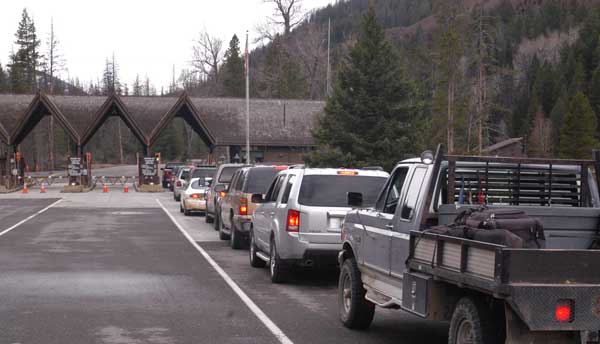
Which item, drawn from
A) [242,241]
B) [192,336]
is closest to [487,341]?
[192,336]

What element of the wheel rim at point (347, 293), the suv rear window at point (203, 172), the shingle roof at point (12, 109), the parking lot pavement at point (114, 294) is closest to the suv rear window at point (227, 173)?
the parking lot pavement at point (114, 294)

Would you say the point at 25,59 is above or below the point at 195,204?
above

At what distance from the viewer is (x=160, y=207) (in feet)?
122

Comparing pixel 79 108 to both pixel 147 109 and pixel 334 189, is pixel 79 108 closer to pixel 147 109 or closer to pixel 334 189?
pixel 147 109

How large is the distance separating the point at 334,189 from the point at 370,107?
25.9 metres

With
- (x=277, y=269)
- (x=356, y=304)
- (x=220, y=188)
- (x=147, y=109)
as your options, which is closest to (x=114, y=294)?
(x=277, y=269)

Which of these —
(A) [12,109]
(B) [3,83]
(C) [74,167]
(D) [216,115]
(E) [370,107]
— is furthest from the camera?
(B) [3,83]

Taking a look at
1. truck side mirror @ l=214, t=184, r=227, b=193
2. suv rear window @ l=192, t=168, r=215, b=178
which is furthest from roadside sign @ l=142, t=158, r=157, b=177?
truck side mirror @ l=214, t=184, r=227, b=193

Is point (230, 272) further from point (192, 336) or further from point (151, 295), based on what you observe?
point (192, 336)

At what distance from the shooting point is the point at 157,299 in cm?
1152

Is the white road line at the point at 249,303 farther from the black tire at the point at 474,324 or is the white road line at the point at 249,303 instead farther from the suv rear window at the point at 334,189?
the black tire at the point at 474,324

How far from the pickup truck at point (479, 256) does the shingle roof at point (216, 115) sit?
156 ft

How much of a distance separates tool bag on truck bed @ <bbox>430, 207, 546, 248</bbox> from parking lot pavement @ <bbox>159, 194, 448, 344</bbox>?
95.3 inches

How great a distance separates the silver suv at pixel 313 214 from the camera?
12.6 meters
